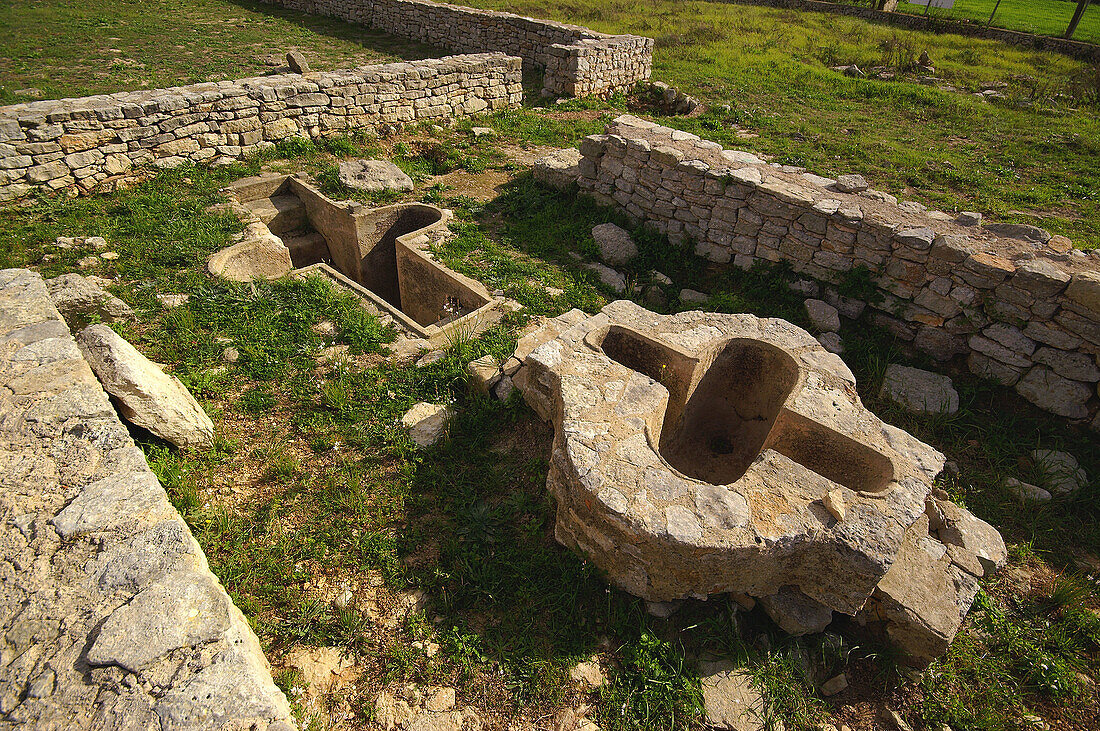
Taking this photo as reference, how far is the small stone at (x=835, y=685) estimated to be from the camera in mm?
3422

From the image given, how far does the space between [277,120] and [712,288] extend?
7.40 m

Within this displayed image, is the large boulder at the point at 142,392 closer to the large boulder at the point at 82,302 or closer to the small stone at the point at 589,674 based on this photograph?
the large boulder at the point at 82,302

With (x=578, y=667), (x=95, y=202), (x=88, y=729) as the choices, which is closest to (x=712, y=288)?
(x=578, y=667)

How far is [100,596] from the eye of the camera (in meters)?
2.58

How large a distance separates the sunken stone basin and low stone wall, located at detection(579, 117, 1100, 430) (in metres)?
2.13

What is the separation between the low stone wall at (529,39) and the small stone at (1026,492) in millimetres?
10799

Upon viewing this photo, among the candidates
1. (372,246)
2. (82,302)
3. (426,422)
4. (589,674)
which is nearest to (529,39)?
(372,246)

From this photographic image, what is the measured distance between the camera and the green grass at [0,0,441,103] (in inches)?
424

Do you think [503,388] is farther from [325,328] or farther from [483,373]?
[325,328]

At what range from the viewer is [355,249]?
7.55m

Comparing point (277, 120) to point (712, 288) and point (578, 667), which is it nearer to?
point (712, 288)

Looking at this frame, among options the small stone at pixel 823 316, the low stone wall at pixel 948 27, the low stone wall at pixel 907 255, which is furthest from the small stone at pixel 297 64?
the low stone wall at pixel 948 27

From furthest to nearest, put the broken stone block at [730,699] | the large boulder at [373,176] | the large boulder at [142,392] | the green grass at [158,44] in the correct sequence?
the green grass at [158,44]
the large boulder at [373,176]
the large boulder at [142,392]
the broken stone block at [730,699]

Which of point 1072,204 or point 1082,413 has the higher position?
point 1072,204
